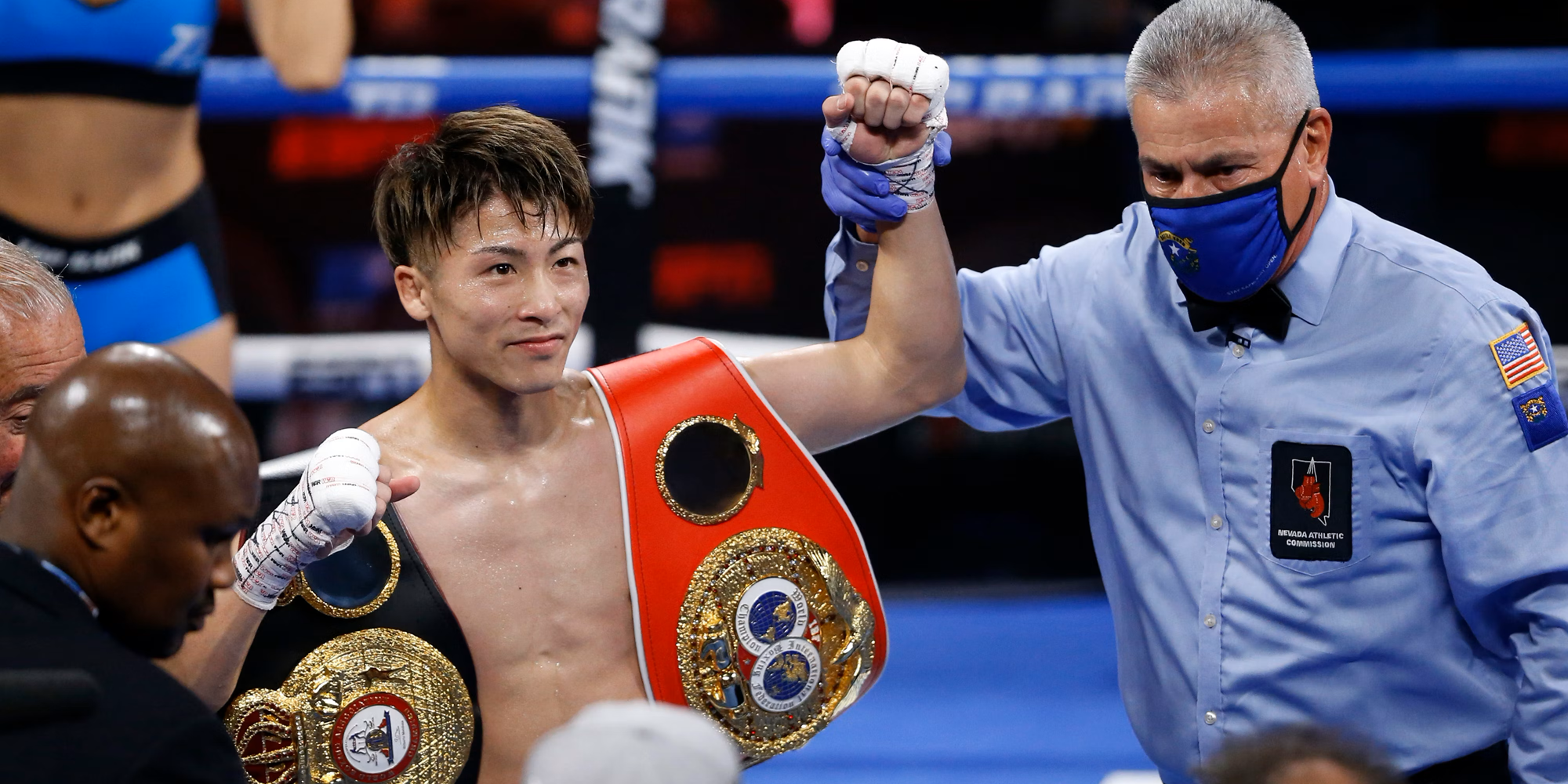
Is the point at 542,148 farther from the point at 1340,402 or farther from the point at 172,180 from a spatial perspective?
the point at 172,180

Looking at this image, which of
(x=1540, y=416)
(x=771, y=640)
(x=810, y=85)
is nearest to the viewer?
(x=1540, y=416)

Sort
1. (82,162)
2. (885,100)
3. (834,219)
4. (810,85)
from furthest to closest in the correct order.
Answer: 1. (834,219)
2. (810,85)
3. (82,162)
4. (885,100)

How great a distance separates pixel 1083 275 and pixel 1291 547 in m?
0.49

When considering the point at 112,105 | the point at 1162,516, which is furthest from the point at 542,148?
the point at 112,105

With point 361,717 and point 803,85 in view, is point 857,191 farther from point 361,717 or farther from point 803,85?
point 803,85

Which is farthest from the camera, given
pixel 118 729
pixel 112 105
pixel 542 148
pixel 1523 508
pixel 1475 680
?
pixel 112 105

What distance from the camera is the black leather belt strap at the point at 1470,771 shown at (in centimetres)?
187

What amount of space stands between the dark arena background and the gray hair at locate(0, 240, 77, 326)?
170cm

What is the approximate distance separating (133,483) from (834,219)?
3141 mm

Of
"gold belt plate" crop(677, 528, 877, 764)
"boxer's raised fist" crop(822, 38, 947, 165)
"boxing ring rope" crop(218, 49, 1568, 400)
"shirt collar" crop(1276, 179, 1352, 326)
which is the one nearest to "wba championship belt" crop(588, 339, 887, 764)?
"gold belt plate" crop(677, 528, 877, 764)

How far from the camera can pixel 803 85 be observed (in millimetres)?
3504

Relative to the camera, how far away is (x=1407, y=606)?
1834 mm

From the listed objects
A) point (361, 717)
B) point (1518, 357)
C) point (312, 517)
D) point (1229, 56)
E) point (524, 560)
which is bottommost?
point (361, 717)

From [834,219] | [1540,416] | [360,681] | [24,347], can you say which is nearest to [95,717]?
[360,681]
